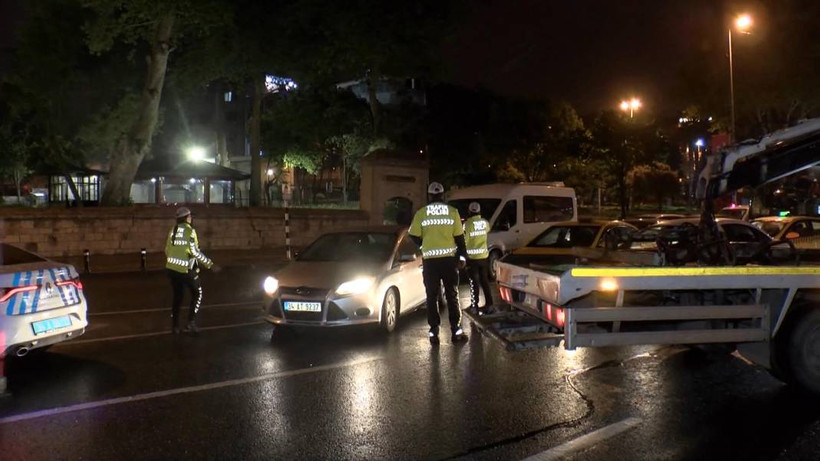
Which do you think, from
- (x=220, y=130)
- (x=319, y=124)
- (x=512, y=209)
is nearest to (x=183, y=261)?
(x=512, y=209)

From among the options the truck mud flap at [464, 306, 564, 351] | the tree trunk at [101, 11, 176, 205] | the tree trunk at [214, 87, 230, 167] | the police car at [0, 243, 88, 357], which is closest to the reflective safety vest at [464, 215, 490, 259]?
the truck mud flap at [464, 306, 564, 351]

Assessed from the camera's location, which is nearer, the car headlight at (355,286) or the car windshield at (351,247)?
the car headlight at (355,286)

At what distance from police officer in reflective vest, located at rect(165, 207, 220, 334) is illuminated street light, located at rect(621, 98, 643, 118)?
32223 mm

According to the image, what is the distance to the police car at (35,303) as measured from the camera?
6.75 meters

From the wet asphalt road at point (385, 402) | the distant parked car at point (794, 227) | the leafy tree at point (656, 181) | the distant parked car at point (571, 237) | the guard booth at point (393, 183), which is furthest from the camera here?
the leafy tree at point (656, 181)

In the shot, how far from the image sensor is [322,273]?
9109 mm

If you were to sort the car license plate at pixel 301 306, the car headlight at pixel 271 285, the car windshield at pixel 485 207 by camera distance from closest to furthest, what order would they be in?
1. the car license plate at pixel 301 306
2. the car headlight at pixel 271 285
3. the car windshield at pixel 485 207

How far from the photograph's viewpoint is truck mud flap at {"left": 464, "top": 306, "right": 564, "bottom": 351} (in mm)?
6504

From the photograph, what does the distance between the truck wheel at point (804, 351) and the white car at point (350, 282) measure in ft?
15.1

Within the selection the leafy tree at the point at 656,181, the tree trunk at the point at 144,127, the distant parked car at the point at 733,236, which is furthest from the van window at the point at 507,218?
the leafy tree at the point at 656,181

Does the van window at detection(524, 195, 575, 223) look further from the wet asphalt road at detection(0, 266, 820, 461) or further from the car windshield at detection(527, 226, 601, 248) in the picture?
the wet asphalt road at detection(0, 266, 820, 461)

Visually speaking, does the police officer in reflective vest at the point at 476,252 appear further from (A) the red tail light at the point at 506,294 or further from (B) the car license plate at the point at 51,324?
(B) the car license plate at the point at 51,324

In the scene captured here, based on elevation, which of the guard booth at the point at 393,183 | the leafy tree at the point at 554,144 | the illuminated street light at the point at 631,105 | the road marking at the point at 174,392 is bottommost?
the road marking at the point at 174,392

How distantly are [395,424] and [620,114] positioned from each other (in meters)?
37.2
